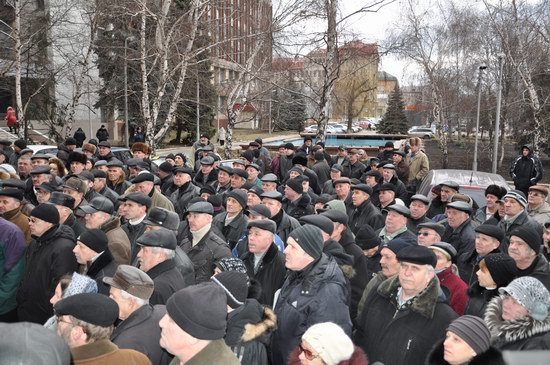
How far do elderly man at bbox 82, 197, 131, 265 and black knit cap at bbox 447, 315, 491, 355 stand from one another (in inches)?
131

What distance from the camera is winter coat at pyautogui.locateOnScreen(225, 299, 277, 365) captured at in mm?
3254

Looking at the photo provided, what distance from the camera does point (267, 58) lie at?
69.6 feet

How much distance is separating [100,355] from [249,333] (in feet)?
3.03

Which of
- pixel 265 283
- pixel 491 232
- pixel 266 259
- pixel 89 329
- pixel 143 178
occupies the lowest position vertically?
pixel 265 283

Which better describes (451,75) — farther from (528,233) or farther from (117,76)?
(528,233)

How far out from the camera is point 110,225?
5625 millimetres

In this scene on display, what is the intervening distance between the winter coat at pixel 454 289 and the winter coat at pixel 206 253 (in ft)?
7.07

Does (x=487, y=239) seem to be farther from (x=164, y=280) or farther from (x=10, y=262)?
(x=10, y=262)

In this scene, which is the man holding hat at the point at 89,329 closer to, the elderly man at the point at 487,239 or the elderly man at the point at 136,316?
the elderly man at the point at 136,316

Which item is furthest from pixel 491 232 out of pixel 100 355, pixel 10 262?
pixel 10 262

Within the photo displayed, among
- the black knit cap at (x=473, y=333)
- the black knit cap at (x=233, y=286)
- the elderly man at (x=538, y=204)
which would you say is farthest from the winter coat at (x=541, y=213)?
the black knit cap at (x=233, y=286)

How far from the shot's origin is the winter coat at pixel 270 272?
4.84 meters

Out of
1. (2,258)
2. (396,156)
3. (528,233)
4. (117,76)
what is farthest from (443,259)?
(117,76)

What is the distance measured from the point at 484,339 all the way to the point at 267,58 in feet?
63.2
